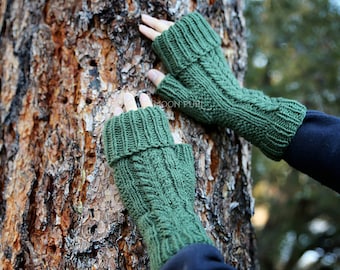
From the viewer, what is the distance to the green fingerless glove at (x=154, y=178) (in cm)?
102

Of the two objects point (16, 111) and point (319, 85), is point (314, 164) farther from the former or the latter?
point (319, 85)

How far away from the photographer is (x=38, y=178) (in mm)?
1280

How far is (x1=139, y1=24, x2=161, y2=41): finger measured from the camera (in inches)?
50.6

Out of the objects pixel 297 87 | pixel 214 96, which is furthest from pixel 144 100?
pixel 297 87

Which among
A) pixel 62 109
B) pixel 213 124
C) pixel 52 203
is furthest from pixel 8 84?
pixel 213 124

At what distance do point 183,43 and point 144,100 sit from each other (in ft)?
0.66

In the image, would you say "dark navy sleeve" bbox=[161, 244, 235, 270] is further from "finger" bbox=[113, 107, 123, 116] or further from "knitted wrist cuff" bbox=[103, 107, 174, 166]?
"finger" bbox=[113, 107, 123, 116]

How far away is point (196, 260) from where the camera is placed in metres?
0.93

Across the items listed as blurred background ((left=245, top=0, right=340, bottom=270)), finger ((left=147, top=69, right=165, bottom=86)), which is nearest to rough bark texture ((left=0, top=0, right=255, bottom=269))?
finger ((left=147, top=69, right=165, bottom=86))

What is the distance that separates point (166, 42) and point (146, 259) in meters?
0.56

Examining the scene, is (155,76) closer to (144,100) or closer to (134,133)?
(144,100)

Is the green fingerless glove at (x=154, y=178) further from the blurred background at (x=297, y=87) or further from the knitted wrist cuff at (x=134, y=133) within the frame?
the blurred background at (x=297, y=87)

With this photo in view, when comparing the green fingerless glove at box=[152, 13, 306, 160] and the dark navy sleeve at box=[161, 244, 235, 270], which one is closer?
the dark navy sleeve at box=[161, 244, 235, 270]

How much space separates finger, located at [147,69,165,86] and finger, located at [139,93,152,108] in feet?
0.20
